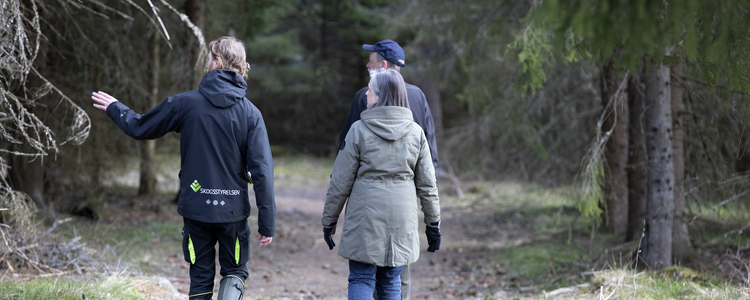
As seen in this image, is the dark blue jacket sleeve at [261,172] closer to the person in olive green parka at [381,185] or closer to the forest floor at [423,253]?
the person in olive green parka at [381,185]

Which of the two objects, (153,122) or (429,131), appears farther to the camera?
(429,131)

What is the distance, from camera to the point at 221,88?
3266mm

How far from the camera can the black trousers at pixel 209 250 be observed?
333cm

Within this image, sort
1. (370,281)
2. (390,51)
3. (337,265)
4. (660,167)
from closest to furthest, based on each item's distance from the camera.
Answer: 1. (370,281)
2. (390,51)
3. (660,167)
4. (337,265)

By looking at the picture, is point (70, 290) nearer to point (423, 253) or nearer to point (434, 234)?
point (434, 234)

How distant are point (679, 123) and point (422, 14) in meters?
5.53

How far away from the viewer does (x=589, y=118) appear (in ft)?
28.6

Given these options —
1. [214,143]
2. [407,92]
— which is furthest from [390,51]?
[214,143]

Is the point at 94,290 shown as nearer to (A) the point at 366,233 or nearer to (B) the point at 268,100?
(A) the point at 366,233

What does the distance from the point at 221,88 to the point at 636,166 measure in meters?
5.61

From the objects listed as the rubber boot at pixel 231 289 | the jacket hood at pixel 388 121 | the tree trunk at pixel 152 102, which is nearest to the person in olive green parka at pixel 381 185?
the jacket hood at pixel 388 121

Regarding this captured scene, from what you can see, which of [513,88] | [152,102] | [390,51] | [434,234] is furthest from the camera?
[152,102]

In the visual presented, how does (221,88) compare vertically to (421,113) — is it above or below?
above

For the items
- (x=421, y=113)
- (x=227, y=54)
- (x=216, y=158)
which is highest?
(x=227, y=54)
